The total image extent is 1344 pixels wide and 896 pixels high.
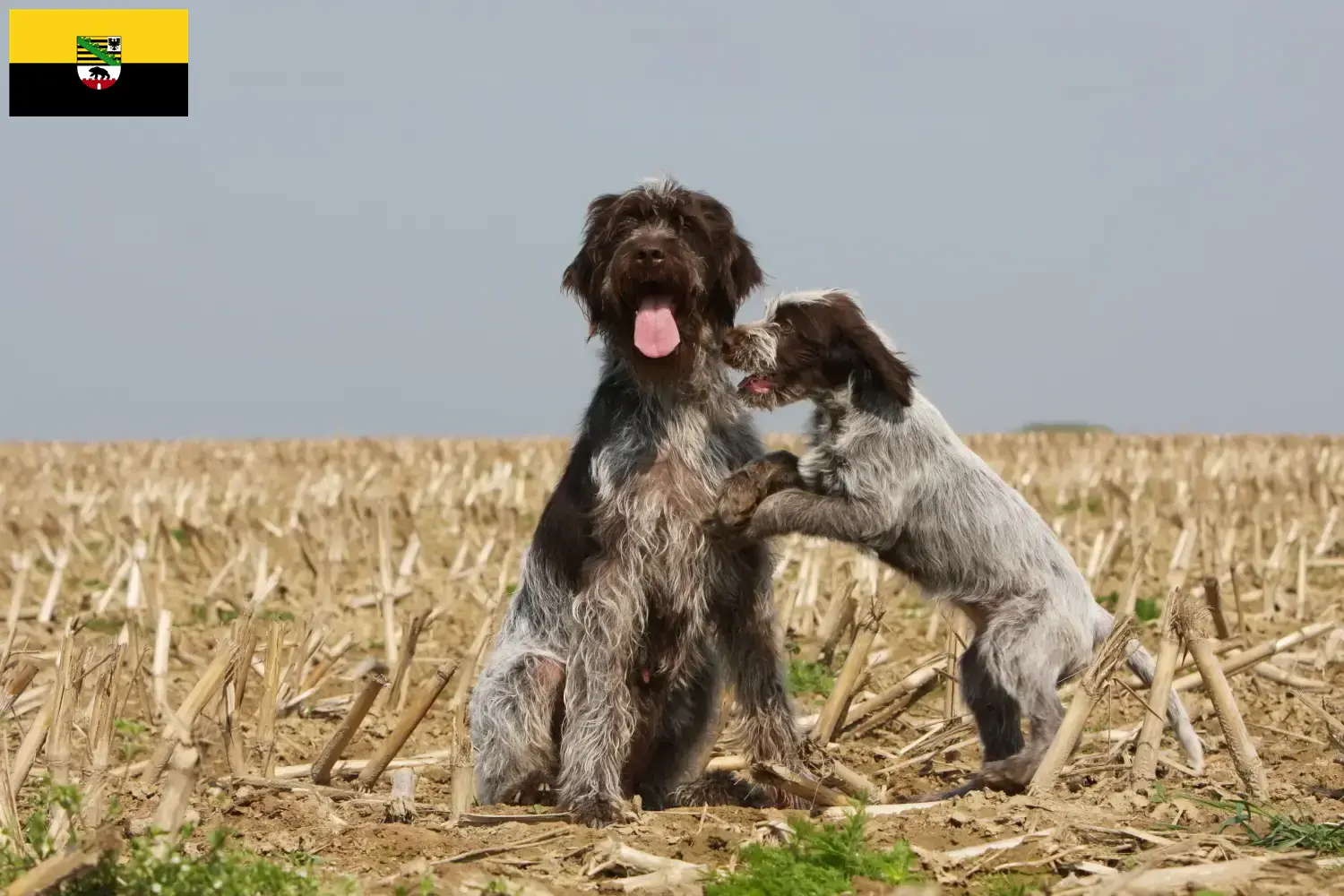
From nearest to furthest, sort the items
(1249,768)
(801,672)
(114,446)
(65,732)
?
(65,732) < (1249,768) < (801,672) < (114,446)

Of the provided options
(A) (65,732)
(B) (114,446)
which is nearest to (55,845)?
(A) (65,732)

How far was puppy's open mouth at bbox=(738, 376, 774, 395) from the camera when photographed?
6.19m

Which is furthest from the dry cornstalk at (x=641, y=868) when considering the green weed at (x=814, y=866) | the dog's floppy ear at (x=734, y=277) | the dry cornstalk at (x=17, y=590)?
the dry cornstalk at (x=17, y=590)

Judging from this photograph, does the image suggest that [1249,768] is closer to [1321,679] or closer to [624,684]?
[624,684]

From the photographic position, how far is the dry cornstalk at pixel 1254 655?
6695 mm

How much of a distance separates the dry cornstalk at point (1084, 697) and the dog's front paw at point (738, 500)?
1.48 metres

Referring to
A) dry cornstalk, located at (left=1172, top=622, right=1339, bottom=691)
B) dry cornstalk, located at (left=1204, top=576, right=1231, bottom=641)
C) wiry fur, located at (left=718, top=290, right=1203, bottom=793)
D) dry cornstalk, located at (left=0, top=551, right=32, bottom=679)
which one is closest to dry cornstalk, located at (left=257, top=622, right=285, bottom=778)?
wiry fur, located at (left=718, top=290, right=1203, bottom=793)

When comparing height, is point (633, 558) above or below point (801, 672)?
above

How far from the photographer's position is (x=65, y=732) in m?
4.74

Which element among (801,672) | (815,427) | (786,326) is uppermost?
(786,326)

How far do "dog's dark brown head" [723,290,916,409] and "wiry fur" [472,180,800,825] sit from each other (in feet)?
0.57

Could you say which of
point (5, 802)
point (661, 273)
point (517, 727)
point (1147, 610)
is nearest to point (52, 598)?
point (517, 727)

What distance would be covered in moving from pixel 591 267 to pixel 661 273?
1.43ft

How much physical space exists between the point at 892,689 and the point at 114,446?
29.1 m
